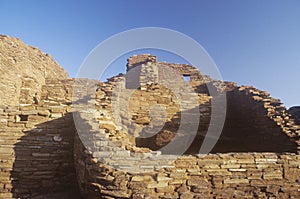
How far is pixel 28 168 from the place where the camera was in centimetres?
537

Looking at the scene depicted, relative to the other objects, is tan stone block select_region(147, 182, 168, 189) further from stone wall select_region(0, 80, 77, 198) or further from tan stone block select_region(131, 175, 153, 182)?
stone wall select_region(0, 80, 77, 198)

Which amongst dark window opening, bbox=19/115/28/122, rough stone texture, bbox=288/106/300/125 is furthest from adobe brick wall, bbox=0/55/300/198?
rough stone texture, bbox=288/106/300/125

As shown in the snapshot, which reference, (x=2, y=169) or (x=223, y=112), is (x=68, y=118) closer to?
(x=2, y=169)

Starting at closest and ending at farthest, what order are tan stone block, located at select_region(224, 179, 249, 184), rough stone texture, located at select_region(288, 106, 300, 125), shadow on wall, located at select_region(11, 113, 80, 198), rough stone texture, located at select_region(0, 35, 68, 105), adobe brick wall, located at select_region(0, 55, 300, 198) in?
adobe brick wall, located at select_region(0, 55, 300, 198) < tan stone block, located at select_region(224, 179, 249, 184) < shadow on wall, located at select_region(11, 113, 80, 198) < rough stone texture, located at select_region(288, 106, 300, 125) < rough stone texture, located at select_region(0, 35, 68, 105)

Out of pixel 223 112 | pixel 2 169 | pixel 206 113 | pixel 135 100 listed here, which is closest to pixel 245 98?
pixel 223 112

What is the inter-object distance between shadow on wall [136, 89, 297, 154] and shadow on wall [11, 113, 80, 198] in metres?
2.23

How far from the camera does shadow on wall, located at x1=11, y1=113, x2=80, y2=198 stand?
5219mm

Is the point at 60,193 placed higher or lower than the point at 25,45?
lower

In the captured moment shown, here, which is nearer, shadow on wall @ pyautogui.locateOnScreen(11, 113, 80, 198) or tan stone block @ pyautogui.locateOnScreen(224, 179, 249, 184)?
tan stone block @ pyautogui.locateOnScreen(224, 179, 249, 184)

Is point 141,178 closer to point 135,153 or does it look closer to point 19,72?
point 135,153

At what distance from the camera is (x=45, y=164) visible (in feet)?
18.1

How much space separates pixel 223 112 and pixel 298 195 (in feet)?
15.7

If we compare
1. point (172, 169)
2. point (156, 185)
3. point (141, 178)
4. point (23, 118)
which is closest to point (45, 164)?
point (23, 118)

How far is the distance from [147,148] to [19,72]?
331 inches
